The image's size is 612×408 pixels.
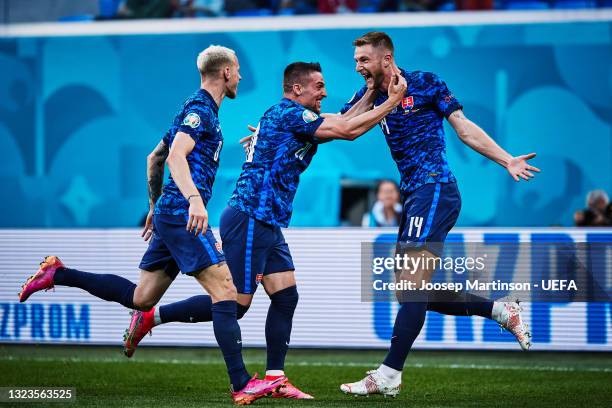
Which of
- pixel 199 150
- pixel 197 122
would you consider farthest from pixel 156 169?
pixel 197 122

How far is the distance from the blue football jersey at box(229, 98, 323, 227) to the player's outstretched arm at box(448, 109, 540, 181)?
95 centimetres

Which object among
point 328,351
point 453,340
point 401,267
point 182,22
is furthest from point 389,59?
point 182,22

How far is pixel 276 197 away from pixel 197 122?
718mm

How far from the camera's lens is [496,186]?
14258 mm

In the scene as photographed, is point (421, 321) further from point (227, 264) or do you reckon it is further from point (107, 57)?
point (107, 57)

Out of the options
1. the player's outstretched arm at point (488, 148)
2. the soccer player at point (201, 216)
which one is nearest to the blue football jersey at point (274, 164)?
the soccer player at point (201, 216)

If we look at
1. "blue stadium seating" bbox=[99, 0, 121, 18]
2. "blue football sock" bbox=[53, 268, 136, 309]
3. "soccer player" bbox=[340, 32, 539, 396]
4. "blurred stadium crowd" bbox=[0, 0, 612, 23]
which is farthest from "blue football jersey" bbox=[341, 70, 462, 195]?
"blue stadium seating" bbox=[99, 0, 121, 18]

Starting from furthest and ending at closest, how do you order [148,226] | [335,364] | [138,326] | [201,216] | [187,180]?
[335,364] → [138,326] → [148,226] → [187,180] → [201,216]

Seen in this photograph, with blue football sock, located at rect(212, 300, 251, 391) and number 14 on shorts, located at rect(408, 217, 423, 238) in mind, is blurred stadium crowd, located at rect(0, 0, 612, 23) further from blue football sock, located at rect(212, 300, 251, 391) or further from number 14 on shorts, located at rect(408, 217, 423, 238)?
blue football sock, located at rect(212, 300, 251, 391)

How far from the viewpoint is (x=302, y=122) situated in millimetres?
6379

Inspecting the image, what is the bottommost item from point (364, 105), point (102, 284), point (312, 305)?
point (312, 305)

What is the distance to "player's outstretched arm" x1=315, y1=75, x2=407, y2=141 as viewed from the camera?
20.4 ft

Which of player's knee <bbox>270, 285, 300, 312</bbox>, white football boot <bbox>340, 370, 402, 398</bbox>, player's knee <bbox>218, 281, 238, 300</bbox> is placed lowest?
white football boot <bbox>340, 370, 402, 398</bbox>

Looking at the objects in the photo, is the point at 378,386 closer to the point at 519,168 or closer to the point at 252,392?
the point at 252,392
